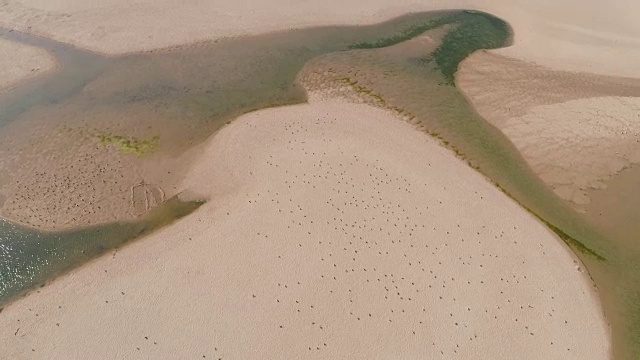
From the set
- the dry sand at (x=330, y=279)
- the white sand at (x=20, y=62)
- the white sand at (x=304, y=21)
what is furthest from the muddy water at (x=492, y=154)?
the white sand at (x=20, y=62)

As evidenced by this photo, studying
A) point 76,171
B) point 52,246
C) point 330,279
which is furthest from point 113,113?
point 330,279

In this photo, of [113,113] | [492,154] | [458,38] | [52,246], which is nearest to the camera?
[52,246]

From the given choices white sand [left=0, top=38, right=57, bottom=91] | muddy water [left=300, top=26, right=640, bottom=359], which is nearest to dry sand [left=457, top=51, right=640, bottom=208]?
muddy water [left=300, top=26, right=640, bottom=359]

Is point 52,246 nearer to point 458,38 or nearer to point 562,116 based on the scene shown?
point 562,116

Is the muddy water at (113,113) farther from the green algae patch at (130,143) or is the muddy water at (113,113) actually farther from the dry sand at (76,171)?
the green algae patch at (130,143)

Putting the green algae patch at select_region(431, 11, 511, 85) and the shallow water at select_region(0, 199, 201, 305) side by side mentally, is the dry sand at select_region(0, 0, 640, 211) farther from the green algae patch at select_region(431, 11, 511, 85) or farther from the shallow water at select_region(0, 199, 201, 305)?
the shallow water at select_region(0, 199, 201, 305)

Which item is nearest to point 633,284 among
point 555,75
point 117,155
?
point 555,75
